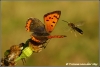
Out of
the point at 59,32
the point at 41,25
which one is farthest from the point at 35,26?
the point at 59,32

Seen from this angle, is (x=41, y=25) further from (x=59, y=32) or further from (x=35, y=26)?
(x=59, y=32)

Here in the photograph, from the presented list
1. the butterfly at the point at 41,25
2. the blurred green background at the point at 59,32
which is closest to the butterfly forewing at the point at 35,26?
the butterfly at the point at 41,25

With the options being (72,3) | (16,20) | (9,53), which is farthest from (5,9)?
(9,53)

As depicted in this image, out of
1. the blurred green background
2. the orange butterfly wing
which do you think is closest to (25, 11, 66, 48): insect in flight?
the orange butterfly wing

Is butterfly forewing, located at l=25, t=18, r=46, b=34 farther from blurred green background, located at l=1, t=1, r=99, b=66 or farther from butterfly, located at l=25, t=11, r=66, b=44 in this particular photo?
blurred green background, located at l=1, t=1, r=99, b=66

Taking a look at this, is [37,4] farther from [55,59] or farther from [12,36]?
[55,59]

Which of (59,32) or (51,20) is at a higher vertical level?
(51,20)

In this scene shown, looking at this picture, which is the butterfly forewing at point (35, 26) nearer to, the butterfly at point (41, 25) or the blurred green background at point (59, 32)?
the butterfly at point (41, 25)

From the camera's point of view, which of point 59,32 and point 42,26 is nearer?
point 42,26
